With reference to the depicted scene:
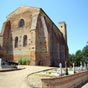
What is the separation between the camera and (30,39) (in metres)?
32.6

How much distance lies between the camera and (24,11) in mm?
35875

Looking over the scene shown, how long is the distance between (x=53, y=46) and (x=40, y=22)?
6.67m

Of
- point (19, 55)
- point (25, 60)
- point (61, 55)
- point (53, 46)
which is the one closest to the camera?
point (25, 60)

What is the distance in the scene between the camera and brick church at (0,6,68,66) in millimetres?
31641

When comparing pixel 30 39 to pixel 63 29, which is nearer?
pixel 30 39

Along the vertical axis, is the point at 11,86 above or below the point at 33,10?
below

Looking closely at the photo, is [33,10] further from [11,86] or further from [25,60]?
[11,86]

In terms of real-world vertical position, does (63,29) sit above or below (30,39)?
above

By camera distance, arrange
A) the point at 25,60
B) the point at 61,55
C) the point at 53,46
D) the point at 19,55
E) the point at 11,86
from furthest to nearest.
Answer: the point at 61,55 < the point at 53,46 < the point at 19,55 < the point at 25,60 < the point at 11,86

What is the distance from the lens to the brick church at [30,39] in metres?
31.6

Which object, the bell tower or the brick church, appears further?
the bell tower

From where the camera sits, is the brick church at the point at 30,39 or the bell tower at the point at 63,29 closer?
the brick church at the point at 30,39

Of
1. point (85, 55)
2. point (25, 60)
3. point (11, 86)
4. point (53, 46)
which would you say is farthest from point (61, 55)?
point (11, 86)

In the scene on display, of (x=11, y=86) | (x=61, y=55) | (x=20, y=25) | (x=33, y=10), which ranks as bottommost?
(x=11, y=86)
